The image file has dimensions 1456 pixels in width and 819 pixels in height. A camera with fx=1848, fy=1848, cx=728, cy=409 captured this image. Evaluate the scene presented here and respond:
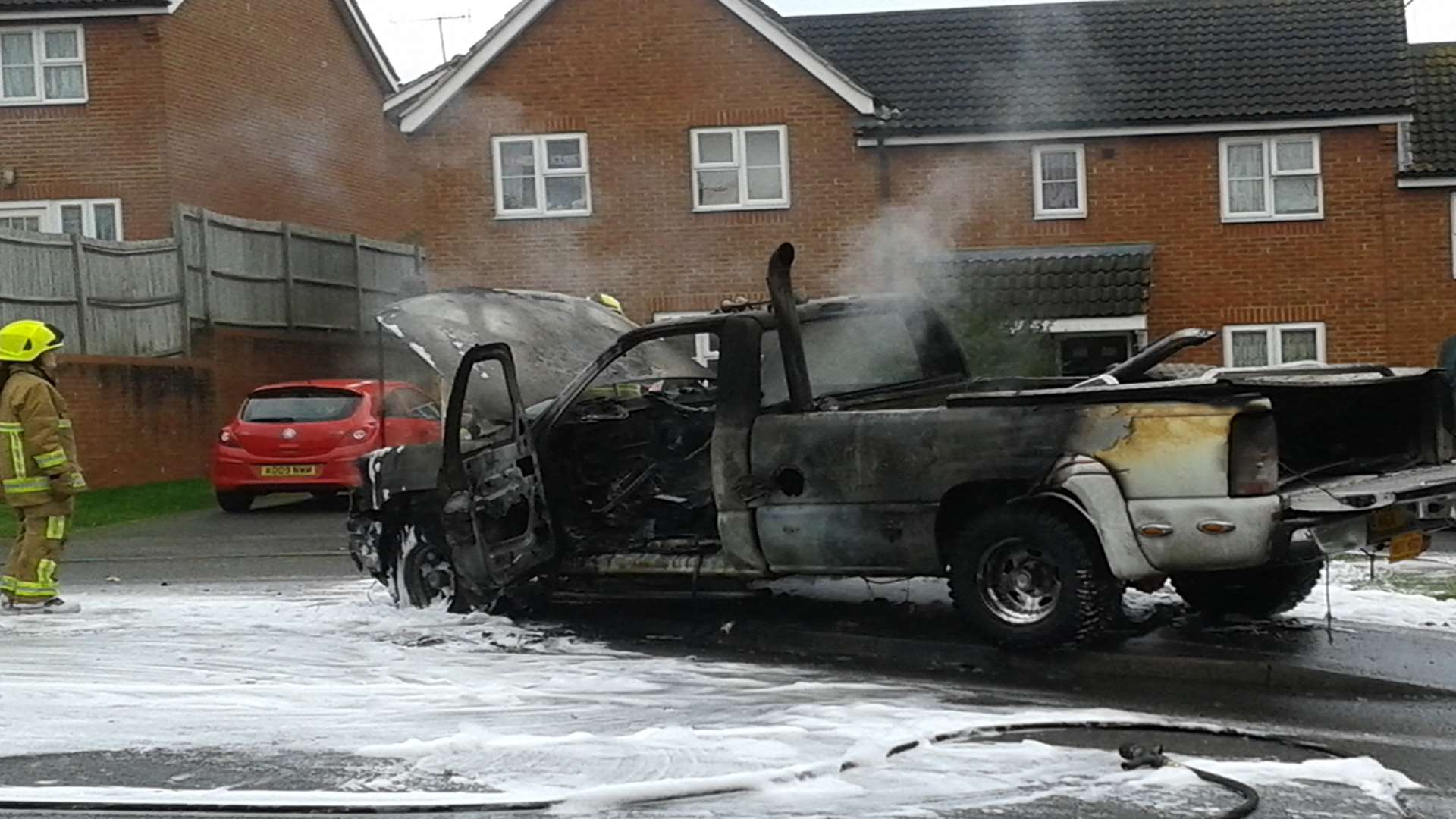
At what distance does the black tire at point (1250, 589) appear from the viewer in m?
8.98

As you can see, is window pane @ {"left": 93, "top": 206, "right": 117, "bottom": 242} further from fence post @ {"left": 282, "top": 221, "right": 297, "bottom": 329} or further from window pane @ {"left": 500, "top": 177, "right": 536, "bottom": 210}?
window pane @ {"left": 500, "top": 177, "right": 536, "bottom": 210}

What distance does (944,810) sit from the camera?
5.69 m

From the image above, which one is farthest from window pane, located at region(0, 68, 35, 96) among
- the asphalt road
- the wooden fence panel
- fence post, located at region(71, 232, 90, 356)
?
the asphalt road

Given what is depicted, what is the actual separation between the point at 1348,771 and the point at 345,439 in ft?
43.7

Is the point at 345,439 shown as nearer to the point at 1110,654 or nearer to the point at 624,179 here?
the point at 624,179

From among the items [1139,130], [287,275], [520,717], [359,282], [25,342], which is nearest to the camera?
[520,717]

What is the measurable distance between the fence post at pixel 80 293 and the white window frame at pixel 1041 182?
37.7 ft

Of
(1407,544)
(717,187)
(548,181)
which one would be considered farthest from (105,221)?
(1407,544)

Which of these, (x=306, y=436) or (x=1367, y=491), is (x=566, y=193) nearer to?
(x=306, y=436)

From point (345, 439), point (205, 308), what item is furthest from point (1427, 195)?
point (205, 308)

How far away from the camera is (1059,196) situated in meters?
23.3

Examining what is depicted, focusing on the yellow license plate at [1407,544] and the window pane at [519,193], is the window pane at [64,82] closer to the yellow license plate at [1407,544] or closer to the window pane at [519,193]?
the window pane at [519,193]

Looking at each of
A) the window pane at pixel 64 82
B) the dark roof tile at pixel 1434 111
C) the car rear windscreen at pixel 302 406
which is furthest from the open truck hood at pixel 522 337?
the window pane at pixel 64 82

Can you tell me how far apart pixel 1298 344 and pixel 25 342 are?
1693 cm
